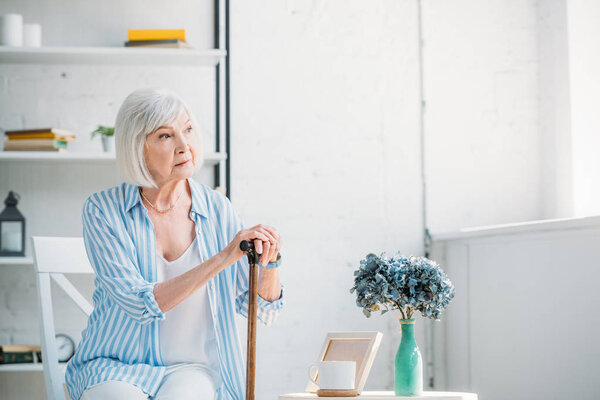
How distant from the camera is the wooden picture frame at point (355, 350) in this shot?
71.4 inches

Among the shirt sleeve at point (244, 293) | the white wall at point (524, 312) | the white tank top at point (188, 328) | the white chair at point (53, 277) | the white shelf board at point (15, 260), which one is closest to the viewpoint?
the white tank top at point (188, 328)

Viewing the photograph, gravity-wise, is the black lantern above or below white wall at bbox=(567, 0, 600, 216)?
below

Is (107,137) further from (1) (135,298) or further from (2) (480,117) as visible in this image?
(2) (480,117)

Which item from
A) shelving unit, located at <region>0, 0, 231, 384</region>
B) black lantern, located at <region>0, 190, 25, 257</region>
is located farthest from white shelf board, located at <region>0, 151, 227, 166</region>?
black lantern, located at <region>0, 190, 25, 257</region>

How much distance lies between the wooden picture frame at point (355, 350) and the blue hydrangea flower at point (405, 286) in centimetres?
9

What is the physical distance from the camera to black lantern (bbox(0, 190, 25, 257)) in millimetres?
2918

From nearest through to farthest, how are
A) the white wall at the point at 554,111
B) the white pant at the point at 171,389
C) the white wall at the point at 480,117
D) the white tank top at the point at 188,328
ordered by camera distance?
the white pant at the point at 171,389, the white tank top at the point at 188,328, the white wall at the point at 554,111, the white wall at the point at 480,117

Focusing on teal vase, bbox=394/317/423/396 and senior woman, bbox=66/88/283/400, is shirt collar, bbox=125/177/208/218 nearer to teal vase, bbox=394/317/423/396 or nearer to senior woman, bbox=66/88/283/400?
senior woman, bbox=66/88/283/400

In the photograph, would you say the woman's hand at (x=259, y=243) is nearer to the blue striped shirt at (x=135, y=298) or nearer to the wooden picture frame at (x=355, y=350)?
the blue striped shirt at (x=135, y=298)

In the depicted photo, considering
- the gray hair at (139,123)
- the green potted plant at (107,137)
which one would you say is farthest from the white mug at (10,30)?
the gray hair at (139,123)

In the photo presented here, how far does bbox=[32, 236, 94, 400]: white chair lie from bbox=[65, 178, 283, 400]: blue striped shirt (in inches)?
7.2

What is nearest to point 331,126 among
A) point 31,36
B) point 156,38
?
point 156,38

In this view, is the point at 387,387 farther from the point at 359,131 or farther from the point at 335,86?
the point at 335,86

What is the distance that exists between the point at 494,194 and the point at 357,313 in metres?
0.77
